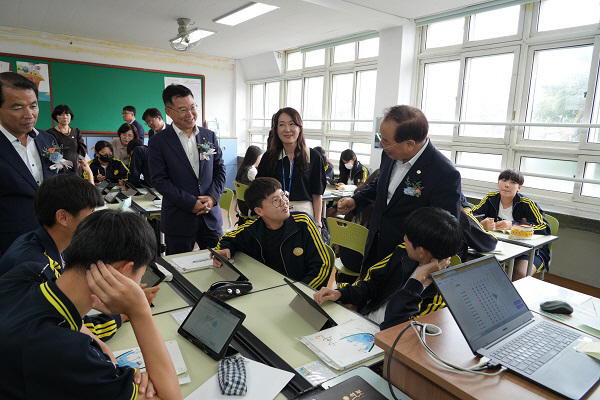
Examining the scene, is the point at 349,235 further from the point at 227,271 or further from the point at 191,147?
the point at 191,147

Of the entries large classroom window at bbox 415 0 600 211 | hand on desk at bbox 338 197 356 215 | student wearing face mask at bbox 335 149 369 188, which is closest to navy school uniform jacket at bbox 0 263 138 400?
hand on desk at bbox 338 197 356 215

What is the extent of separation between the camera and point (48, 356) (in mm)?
751

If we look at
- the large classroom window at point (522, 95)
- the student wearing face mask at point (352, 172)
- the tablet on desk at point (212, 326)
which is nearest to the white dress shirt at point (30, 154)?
the tablet on desk at point (212, 326)

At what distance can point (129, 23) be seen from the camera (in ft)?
19.3

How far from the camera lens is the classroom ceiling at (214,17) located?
179 inches

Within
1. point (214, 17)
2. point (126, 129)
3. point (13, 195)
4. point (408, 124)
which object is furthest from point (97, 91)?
point (408, 124)

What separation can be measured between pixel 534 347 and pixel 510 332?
71 mm

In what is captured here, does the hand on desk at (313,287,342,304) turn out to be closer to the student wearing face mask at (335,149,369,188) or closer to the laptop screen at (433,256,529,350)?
the laptop screen at (433,256,529,350)

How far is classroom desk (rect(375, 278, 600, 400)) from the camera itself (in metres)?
0.92

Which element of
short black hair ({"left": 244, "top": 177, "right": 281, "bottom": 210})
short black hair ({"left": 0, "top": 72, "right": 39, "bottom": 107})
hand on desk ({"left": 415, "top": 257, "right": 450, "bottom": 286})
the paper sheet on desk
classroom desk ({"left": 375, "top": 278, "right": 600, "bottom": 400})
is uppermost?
short black hair ({"left": 0, "top": 72, "right": 39, "bottom": 107})

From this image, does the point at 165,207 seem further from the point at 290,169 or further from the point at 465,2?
the point at 465,2

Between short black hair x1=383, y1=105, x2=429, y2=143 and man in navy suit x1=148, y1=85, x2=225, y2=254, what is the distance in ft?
4.30

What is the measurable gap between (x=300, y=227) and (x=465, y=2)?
3.78 m

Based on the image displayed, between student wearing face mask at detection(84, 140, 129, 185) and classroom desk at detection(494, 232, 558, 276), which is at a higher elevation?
student wearing face mask at detection(84, 140, 129, 185)
